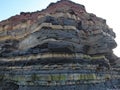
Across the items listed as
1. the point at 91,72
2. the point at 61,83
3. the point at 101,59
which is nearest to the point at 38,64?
the point at 61,83

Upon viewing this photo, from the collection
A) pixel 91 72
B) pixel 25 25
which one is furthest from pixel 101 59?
pixel 25 25

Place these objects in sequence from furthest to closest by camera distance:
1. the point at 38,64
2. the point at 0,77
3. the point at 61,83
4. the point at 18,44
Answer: the point at 18,44 < the point at 0,77 < the point at 38,64 < the point at 61,83

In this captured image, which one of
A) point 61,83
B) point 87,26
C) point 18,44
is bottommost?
point 61,83

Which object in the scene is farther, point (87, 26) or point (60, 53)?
point (87, 26)

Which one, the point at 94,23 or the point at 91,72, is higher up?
the point at 94,23

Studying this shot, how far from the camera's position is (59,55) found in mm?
48344

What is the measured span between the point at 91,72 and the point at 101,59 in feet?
17.9

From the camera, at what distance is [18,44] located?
185ft

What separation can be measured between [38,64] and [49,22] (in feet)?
27.4

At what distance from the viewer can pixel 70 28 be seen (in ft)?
169

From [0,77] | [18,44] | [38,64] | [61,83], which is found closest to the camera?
[61,83]

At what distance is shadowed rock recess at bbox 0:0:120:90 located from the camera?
151 ft

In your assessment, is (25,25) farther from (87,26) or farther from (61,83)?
(61,83)

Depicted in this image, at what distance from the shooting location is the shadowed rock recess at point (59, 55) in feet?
151
